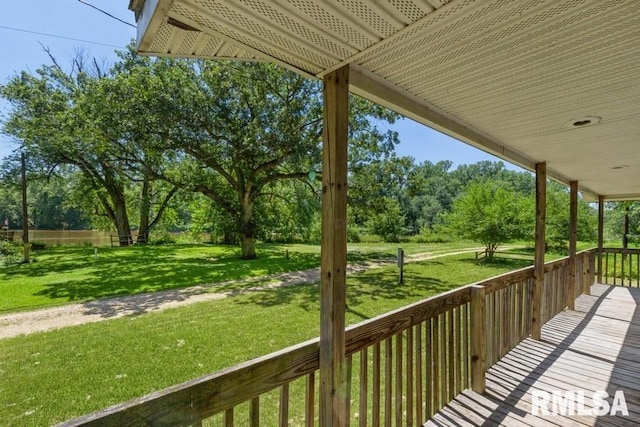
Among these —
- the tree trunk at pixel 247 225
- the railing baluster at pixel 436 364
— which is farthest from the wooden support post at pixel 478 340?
the tree trunk at pixel 247 225

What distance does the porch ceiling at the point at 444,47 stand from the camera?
1.04 m

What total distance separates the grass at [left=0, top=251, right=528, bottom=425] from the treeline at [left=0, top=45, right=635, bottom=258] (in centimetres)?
506

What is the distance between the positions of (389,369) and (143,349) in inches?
141

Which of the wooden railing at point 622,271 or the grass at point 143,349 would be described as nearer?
the grass at point 143,349

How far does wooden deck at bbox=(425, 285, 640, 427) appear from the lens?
7.15 feet

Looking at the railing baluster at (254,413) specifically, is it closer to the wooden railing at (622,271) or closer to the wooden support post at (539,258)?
the wooden support post at (539,258)

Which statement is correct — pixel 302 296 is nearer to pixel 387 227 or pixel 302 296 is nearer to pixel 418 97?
pixel 418 97

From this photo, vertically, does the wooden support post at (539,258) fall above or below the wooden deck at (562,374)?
above

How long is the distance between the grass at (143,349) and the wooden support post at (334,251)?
254cm

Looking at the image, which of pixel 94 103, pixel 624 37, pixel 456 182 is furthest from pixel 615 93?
pixel 456 182

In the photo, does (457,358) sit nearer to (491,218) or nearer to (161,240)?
(491,218)

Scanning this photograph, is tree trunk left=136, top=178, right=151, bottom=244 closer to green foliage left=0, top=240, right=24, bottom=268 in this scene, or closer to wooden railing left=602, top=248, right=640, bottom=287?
green foliage left=0, top=240, right=24, bottom=268

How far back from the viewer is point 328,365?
1401 millimetres

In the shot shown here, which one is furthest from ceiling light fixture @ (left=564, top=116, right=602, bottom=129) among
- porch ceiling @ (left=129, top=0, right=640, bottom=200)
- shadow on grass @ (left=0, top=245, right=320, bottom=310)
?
shadow on grass @ (left=0, top=245, right=320, bottom=310)
